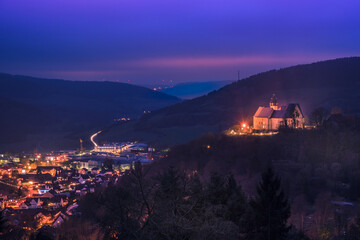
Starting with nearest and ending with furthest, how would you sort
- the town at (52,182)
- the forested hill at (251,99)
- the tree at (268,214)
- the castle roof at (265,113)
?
the tree at (268,214), the town at (52,182), the castle roof at (265,113), the forested hill at (251,99)

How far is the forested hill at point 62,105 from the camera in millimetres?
103625

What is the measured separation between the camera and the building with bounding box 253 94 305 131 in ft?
125

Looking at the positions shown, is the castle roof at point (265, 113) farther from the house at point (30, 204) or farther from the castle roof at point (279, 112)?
the house at point (30, 204)

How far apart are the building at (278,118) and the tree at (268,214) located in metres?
22.7

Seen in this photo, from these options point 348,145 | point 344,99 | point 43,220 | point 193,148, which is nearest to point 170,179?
point 43,220

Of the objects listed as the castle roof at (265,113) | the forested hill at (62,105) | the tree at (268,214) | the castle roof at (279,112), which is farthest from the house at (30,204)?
the forested hill at (62,105)

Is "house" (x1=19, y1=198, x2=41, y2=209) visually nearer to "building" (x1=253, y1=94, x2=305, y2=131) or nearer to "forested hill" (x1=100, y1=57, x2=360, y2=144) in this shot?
"building" (x1=253, y1=94, x2=305, y2=131)

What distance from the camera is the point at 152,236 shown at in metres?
9.58

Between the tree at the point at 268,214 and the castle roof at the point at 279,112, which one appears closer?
the tree at the point at 268,214

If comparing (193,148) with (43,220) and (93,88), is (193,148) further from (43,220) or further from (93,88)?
(93,88)

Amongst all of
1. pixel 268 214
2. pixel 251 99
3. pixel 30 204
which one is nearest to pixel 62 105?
pixel 251 99

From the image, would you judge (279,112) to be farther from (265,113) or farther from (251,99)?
(251,99)

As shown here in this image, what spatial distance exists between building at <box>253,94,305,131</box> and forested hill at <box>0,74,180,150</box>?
46535 millimetres

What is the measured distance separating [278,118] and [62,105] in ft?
366
